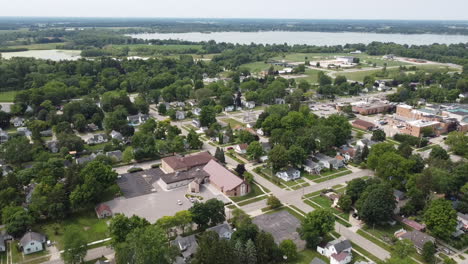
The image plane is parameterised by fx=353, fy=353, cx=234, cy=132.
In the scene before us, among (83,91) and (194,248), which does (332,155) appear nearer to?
(194,248)

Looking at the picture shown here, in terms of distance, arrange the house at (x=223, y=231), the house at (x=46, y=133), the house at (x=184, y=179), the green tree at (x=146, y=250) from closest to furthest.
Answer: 1. the green tree at (x=146, y=250)
2. the house at (x=223, y=231)
3. the house at (x=184, y=179)
4. the house at (x=46, y=133)

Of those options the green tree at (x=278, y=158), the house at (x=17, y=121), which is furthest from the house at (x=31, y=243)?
the house at (x=17, y=121)

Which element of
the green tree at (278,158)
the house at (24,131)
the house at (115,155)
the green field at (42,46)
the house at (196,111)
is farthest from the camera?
the green field at (42,46)

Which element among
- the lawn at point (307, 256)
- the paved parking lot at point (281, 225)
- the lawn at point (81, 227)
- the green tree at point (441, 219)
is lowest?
the lawn at point (81, 227)

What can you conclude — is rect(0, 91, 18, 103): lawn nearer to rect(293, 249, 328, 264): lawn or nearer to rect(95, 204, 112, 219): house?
rect(95, 204, 112, 219): house

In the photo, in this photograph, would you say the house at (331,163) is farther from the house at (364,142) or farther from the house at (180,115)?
the house at (180,115)

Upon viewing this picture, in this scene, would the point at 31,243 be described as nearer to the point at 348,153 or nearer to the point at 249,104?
the point at 348,153
